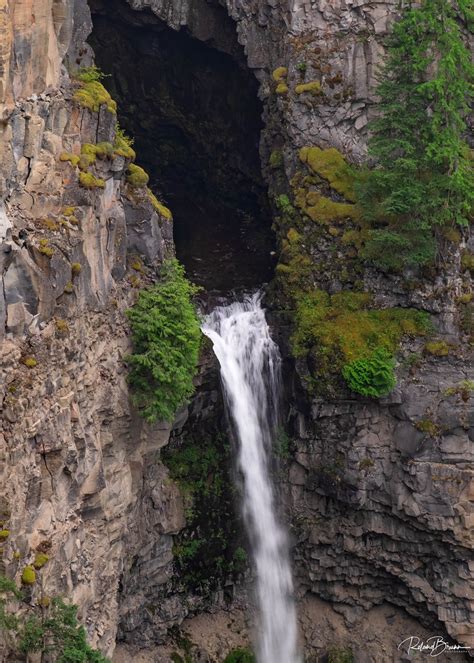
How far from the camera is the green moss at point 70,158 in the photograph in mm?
18680

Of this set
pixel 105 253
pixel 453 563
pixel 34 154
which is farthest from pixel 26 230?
pixel 453 563

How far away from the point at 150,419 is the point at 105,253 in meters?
5.12

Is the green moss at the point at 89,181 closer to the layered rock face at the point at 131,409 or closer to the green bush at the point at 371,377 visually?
the layered rock face at the point at 131,409

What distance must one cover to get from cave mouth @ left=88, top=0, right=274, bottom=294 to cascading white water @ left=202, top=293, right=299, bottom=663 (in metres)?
5.28

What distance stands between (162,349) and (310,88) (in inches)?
569

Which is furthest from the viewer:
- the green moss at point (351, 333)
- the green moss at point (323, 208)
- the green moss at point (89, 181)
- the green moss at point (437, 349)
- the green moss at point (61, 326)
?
the green moss at point (323, 208)

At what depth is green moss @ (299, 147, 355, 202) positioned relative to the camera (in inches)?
1089

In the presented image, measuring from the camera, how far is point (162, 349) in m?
20.6

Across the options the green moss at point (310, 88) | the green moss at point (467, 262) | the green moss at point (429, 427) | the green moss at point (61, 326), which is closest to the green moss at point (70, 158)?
the green moss at point (61, 326)

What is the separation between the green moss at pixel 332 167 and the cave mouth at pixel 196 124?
5.47 meters

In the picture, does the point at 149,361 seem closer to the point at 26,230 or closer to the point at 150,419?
the point at 150,419

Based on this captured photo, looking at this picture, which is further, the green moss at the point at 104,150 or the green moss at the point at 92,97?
the green moss at the point at 104,150

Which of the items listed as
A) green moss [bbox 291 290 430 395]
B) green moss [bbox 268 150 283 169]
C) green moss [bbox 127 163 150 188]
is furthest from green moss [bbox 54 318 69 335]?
green moss [bbox 268 150 283 169]

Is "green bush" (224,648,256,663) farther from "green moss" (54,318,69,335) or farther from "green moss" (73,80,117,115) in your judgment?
"green moss" (73,80,117,115)
